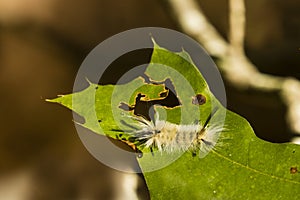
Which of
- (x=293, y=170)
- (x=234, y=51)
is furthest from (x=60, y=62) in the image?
(x=293, y=170)

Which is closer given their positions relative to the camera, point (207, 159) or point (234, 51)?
point (207, 159)

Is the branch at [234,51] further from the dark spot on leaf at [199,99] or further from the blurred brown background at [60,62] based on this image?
the dark spot on leaf at [199,99]

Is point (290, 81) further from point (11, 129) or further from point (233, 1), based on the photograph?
point (11, 129)

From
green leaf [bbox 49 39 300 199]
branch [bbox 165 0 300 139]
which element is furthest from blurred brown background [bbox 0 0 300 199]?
green leaf [bbox 49 39 300 199]

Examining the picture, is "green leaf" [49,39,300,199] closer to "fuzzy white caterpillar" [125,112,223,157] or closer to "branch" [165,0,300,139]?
"fuzzy white caterpillar" [125,112,223,157]

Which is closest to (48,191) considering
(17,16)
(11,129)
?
(11,129)

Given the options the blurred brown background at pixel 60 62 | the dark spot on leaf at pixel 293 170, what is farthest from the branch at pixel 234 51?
the dark spot on leaf at pixel 293 170

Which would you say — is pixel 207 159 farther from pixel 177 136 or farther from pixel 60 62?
pixel 60 62
